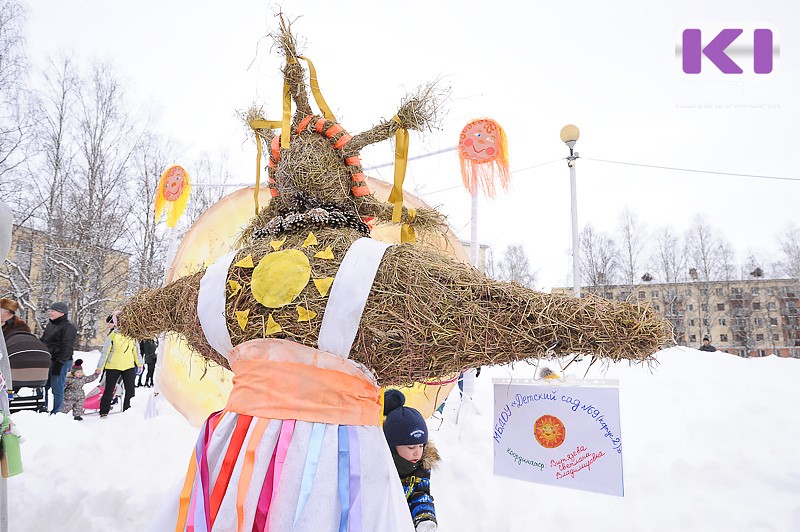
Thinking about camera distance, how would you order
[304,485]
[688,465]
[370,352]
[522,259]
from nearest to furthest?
[304,485], [370,352], [688,465], [522,259]

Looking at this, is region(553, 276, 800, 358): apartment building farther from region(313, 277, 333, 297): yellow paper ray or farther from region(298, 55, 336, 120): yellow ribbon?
region(313, 277, 333, 297): yellow paper ray

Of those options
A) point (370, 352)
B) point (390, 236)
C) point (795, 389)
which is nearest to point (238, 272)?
point (370, 352)

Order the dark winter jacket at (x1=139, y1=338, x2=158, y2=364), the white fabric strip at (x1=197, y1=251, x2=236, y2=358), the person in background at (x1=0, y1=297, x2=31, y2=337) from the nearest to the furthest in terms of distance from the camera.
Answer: the white fabric strip at (x1=197, y1=251, x2=236, y2=358) → the person in background at (x1=0, y1=297, x2=31, y2=337) → the dark winter jacket at (x1=139, y1=338, x2=158, y2=364)

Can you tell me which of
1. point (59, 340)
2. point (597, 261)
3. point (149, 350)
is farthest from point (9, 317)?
point (597, 261)

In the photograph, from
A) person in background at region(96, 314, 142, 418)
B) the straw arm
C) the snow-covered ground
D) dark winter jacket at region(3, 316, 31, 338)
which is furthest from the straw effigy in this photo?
person in background at region(96, 314, 142, 418)

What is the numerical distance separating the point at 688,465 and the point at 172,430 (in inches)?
155

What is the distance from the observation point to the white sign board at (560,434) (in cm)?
178

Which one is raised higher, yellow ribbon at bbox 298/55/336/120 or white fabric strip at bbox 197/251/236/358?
yellow ribbon at bbox 298/55/336/120

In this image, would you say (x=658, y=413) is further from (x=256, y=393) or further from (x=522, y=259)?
(x=522, y=259)

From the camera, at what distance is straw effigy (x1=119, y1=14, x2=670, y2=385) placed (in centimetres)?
148

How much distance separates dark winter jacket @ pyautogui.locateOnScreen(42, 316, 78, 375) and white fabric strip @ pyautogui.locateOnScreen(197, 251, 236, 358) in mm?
5926

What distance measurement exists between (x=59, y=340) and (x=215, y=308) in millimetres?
6072

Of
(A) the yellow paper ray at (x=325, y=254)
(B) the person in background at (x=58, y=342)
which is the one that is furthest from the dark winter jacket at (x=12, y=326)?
(A) the yellow paper ray at (x=325, y=254)

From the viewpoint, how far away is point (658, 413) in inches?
183
